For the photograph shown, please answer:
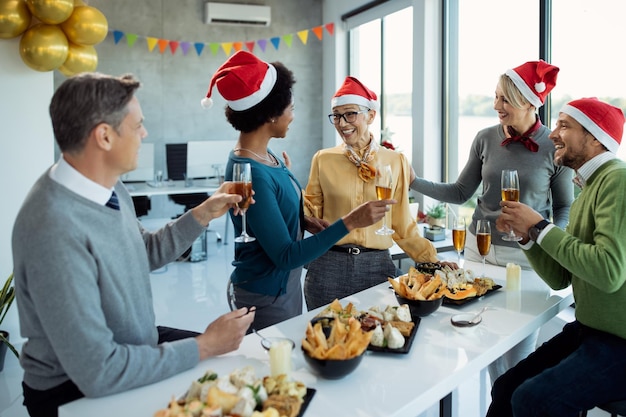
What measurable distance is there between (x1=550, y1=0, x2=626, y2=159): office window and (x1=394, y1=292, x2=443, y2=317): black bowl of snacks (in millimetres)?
2229

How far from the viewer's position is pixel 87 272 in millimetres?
1313

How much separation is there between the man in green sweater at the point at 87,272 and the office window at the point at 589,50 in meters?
3.07

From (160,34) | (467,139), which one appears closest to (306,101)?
(160,34)

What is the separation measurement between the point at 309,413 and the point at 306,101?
23.6ft

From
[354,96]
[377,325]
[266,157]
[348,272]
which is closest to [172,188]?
[354,96]

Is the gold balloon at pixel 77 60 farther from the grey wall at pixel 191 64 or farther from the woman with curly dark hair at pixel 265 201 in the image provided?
the grey wall at pixel 191 64

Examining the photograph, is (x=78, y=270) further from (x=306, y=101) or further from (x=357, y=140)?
(x=306, y=101)

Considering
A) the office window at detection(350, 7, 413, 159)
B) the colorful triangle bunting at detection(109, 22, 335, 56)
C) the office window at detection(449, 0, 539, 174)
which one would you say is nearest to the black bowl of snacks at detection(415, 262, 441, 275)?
the office window at detection(449, 0, 539, 174)

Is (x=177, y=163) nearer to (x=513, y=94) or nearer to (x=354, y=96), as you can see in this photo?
(x=354, y=96)

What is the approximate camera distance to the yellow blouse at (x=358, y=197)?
8.12 ft

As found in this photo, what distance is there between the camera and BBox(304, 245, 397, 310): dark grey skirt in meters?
2.46

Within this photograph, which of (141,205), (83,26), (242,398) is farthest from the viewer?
(141,205)

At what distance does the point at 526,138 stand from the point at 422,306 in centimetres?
121

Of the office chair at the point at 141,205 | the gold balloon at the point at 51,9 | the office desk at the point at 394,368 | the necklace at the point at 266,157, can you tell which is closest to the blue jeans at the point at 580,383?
the office desk at the point at 394,368
